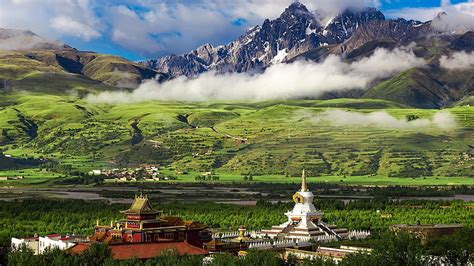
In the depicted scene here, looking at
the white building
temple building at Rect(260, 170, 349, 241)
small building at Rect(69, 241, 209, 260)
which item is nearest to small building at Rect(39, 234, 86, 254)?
the white building

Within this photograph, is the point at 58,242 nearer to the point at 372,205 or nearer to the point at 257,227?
the point at 257,227

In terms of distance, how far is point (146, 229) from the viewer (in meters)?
103

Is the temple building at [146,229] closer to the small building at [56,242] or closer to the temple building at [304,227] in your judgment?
the small building at [56,242]

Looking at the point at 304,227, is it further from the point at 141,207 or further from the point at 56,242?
the point at 56,242

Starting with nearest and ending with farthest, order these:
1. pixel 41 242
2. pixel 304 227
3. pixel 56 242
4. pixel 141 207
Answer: pixel 141 207 → pixel 56 242 → pixel 41 242 → pixel 304 227

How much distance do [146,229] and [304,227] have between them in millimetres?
28924

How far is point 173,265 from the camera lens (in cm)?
7775

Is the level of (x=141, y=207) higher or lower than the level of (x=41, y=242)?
higher

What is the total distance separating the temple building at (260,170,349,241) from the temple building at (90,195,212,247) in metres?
18.1

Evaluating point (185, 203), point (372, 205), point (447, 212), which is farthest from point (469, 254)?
point (185, 203)

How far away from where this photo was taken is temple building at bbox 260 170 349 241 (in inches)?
4808

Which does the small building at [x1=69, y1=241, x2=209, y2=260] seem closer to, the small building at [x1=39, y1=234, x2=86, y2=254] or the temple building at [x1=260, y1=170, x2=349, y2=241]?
the small building at [x1=39, y1=234, x2=86, y2=254]

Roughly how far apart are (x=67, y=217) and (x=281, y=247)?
5739 centimetres

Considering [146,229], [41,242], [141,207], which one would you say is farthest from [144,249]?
[41,242]
